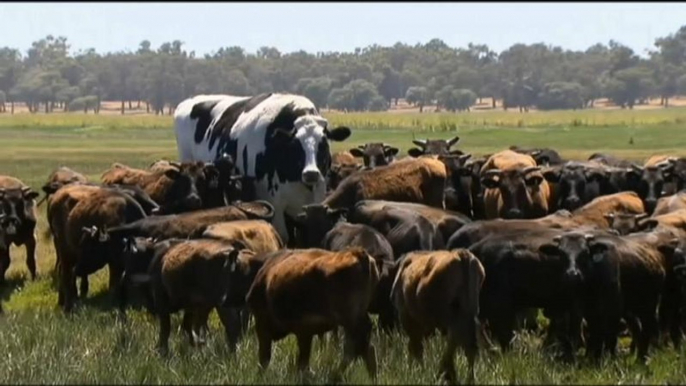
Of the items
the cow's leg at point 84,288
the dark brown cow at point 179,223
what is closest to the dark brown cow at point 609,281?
the dark brown cow at point 179,223

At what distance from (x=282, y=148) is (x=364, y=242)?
5846 millimetres

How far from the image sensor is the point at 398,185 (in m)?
17.6

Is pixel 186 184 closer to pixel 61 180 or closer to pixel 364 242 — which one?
pixel 61 180

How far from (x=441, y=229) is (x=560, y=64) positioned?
92.1 m

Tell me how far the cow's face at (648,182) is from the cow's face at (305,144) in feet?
14.9

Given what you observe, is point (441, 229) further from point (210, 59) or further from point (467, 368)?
point (210, 59)

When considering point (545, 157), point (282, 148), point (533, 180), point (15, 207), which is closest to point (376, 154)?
point (545, 157)

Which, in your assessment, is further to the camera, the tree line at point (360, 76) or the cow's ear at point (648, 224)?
the tree line at point (360, 76)

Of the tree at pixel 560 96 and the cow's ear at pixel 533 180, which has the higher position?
the cow's ear at pixel 533 180

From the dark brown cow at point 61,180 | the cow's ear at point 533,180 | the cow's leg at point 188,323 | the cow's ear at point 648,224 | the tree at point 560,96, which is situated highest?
the cow's ear at point 533,180

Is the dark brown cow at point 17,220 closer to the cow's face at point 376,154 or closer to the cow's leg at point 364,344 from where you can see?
the cow's face at point 376,154

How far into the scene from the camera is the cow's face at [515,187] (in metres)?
17.2

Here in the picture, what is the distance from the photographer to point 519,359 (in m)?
10.8

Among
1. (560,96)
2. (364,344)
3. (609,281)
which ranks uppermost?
(609,281)
